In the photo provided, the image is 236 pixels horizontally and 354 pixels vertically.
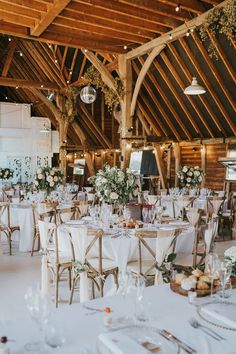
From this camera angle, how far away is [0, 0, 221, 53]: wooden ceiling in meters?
8.41

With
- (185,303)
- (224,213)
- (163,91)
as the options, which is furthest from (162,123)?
(185,303)

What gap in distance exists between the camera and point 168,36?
1046 cm

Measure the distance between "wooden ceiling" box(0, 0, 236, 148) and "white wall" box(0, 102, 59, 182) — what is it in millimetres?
2404

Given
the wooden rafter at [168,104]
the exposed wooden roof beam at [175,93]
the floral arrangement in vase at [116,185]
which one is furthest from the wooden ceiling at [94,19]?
the floral arrangement in vase at [116,185]

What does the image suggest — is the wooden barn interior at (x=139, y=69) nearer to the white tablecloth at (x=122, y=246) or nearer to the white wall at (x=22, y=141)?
Result: the white wall at (x=22, y=141)

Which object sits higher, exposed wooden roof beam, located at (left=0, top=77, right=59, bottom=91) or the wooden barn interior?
exposed wooden roof beam, located at (left=0, top=77, right=59, bottom=91)

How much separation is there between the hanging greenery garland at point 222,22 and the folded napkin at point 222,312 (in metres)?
7.36

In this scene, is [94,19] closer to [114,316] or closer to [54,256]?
[54,256]

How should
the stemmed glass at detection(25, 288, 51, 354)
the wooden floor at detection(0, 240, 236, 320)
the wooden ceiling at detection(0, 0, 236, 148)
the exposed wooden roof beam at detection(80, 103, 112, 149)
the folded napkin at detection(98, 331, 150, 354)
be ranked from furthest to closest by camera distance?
the exposed wooden roof beam at detection(80, 103, 112, 149) < the wooden ceiling at detection(0, 0, 236, 148) < the wooden floor at detection(0, 240, 236, 320) < the stemmed glass at detection(25, 288, 51, 354) < the folded napkin at detection(98, 331, 150, 354)

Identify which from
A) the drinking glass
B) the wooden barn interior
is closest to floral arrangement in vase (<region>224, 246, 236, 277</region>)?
the drinking glass

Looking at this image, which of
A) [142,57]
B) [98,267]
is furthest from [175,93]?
[98,267]

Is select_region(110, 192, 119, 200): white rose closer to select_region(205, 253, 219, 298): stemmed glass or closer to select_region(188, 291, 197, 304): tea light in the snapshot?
select_region(205, 253, 219, 298): stemmed glass

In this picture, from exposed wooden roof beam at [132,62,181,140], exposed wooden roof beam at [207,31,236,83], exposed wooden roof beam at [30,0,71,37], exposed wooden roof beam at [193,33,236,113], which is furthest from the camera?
exposed wooden roof beam at [132,62,181,140]

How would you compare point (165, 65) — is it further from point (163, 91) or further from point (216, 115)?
point (216, 115)
